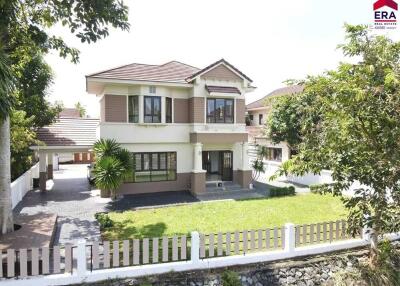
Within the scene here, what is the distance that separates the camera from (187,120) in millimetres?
19203

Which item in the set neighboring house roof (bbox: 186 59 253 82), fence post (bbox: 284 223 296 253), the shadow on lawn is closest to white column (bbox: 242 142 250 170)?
neighboring house roof (bbox: 186 59 253 82)

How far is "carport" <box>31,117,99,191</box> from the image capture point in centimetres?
1797

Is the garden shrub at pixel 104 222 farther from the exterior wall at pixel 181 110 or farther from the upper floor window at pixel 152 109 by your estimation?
the exterior wall at pixel 181 110

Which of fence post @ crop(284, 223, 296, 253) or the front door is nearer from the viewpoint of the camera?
fence post @ crop(284, 223, 296, 253)

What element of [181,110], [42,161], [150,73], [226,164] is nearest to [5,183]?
[42,161]

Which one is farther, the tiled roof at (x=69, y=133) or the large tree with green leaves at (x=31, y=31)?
the tiled roof at (x=69, y=133)

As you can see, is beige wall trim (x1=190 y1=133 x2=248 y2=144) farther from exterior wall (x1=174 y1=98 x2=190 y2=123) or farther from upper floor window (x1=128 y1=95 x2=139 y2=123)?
upper floor window (x1=128 y1=95 x2=139 y2=123)

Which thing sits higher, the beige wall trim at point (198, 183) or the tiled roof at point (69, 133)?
the tiled roof at point (69, 133)

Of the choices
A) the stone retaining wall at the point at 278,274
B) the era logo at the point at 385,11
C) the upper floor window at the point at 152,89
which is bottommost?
the stone retaining wall at the point at 278,274

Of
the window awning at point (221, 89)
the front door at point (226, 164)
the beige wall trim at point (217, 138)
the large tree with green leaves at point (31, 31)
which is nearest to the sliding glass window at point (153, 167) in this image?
the beige wall trim at point (217, 138)

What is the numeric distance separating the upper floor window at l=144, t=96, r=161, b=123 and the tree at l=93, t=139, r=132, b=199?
2.63m

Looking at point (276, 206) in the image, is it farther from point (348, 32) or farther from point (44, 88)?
point (44, 88)

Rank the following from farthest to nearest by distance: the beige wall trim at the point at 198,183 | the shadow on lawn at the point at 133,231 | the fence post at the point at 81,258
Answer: the beige wall trim at the point at 198,183
the shadow on lawn at the point at 133,231
the fence post at the point at 81,258

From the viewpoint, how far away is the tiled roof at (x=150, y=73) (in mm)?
17114
